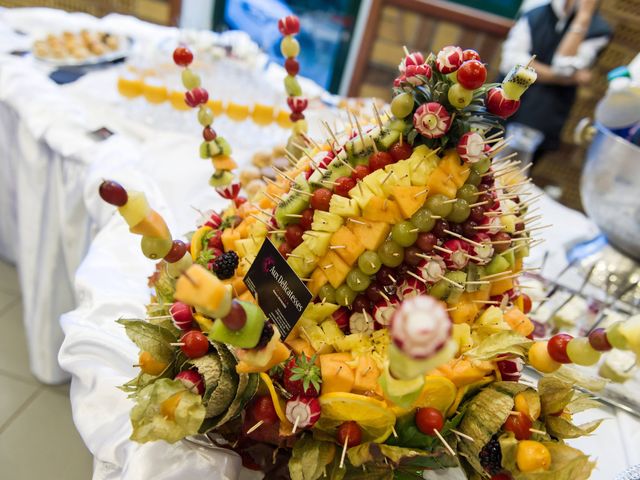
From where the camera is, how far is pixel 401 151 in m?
0.87

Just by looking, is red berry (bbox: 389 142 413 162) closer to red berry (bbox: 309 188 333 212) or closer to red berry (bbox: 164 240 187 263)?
red berry (bbox: 309 188 333 212)

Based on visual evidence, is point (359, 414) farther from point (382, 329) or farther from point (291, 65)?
point (291, 65)

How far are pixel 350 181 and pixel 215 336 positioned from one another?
39cm

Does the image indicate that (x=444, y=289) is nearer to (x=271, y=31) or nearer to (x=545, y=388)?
(x=545, y=388)

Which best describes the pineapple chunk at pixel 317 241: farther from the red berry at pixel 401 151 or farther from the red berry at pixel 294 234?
the red berry at pixel 401 151

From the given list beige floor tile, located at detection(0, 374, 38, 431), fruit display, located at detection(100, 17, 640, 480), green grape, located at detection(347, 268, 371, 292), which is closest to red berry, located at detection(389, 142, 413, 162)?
fruit display, located at detection(100, 17, 640, 480)

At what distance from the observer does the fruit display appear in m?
0.73

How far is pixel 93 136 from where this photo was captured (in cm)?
154

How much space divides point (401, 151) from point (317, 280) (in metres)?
0.27

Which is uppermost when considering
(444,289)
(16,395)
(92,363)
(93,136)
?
(444,289)

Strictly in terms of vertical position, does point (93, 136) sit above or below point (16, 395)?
above

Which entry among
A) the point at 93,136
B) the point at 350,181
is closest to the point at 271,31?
the point at 93,136

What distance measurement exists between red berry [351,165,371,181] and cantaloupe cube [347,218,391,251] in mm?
82

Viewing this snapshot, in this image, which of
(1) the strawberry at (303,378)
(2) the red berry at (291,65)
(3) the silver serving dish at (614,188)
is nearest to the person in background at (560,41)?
(3) the silver serving dish at (614,188)
